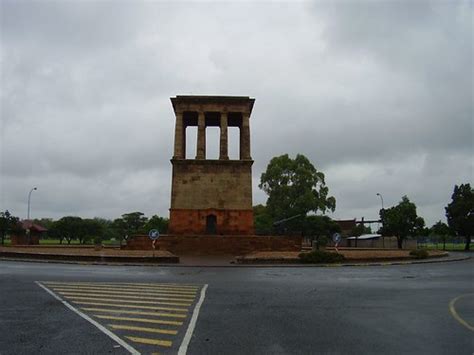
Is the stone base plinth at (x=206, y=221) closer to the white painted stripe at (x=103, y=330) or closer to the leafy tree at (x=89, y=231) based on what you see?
the white painted stripe at (x=103, y=330)

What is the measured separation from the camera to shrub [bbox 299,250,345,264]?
2633 cm

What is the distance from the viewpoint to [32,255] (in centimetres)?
2870

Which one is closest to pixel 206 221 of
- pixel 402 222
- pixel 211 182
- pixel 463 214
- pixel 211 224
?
pixel 211 224

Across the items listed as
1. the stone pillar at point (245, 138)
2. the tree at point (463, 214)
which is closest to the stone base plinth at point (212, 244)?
the stone pillar at point (245, 138)

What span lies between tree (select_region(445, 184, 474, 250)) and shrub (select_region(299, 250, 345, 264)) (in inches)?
1537

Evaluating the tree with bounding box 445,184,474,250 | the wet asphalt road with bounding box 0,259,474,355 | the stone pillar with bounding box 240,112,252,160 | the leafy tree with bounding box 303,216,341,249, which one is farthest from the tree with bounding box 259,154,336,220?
the wet asphalt road with bounding box 0,259,474,355

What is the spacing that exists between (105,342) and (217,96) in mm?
37059

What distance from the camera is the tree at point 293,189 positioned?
69.3m

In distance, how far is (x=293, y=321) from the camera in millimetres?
9180

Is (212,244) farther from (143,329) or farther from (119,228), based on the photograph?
(119,228)

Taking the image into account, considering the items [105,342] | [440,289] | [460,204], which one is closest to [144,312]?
[105,342]

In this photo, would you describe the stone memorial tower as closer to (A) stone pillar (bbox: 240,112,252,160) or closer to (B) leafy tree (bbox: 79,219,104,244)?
(A) stone pillar (bbox: 240,112,252,160)

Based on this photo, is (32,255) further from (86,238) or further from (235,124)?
(86,238)

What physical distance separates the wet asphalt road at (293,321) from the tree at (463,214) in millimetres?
48236
